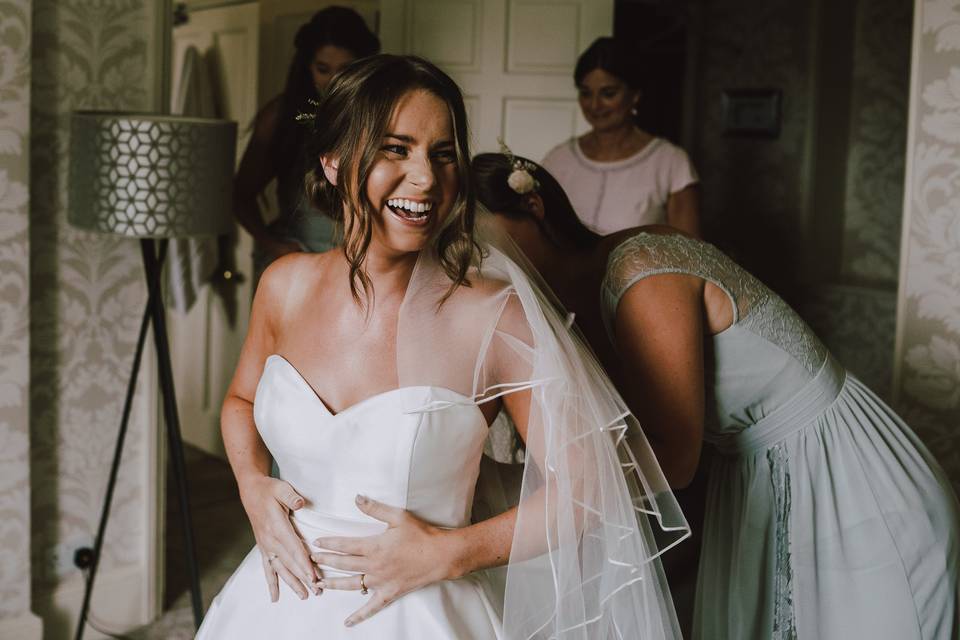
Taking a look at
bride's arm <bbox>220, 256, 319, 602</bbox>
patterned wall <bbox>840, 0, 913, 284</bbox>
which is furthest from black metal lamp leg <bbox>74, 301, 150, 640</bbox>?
patterned wall <bbox>840, 0, 913, 284</bbox>

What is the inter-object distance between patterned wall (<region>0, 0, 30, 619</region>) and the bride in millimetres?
1324

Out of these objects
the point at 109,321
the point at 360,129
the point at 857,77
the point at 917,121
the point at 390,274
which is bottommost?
the point at 109,321

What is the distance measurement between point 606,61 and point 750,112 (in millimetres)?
2139

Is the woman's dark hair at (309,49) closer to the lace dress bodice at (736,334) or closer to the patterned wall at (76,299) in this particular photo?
the patterned wall at (76,299)

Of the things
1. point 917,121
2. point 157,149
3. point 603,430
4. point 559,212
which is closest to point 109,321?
point 157,149

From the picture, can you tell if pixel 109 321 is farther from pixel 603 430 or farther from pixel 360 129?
pixel 603 430

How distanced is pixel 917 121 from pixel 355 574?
66.8 inches

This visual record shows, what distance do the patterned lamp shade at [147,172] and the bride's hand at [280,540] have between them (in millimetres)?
1071

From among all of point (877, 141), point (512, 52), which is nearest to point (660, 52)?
point (877, 141)

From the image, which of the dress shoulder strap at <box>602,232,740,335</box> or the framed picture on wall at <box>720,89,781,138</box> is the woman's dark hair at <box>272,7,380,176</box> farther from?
the framed picture on wall at <box>720,89,781,138</box>

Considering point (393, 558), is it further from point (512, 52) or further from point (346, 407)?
point (512, 52)

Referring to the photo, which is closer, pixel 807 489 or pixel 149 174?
pixel 807 489

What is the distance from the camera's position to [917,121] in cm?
238

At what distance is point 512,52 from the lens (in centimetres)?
370
